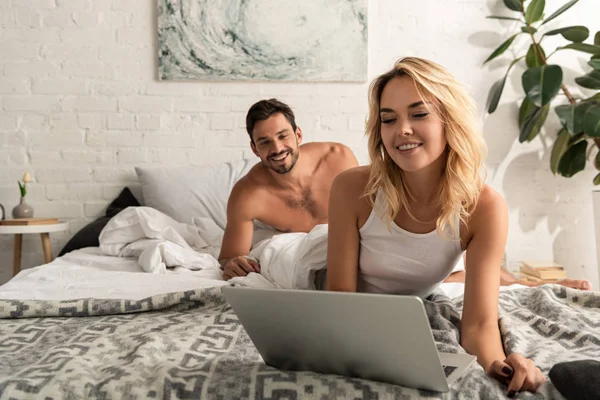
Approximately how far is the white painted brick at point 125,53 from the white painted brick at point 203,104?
31cm

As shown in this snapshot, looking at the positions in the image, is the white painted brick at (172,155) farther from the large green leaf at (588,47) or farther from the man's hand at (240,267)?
the large green leaf at (588,47)

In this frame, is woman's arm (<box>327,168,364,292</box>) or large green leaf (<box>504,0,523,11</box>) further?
large green leaf (<box>504,0,523,11</box>)

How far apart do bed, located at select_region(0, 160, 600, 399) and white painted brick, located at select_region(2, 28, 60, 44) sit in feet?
6.13

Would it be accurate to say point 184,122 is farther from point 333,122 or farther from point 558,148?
point 558,148

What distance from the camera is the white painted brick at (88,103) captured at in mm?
3716

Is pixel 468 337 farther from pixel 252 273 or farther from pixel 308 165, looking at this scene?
pixel 308 165

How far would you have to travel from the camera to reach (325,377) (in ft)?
3.74

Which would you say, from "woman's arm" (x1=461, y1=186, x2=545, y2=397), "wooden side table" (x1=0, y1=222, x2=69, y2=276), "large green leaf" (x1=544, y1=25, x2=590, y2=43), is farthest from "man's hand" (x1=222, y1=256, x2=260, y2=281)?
"large green leaf" (x1=544, y1=25, x2=590, y2=43)

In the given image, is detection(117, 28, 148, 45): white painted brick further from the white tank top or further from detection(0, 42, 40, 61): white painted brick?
the white tank top

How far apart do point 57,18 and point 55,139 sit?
26.6 inches

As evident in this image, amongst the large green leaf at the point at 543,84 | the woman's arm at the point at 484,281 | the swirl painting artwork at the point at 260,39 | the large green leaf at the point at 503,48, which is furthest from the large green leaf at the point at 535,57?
the woman's arm at the point at 484,281

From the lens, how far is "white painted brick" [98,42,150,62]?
3713 mm

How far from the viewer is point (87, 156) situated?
12.2 feet

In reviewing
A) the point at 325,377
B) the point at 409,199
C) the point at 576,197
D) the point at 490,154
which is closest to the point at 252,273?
the point at 409,199
